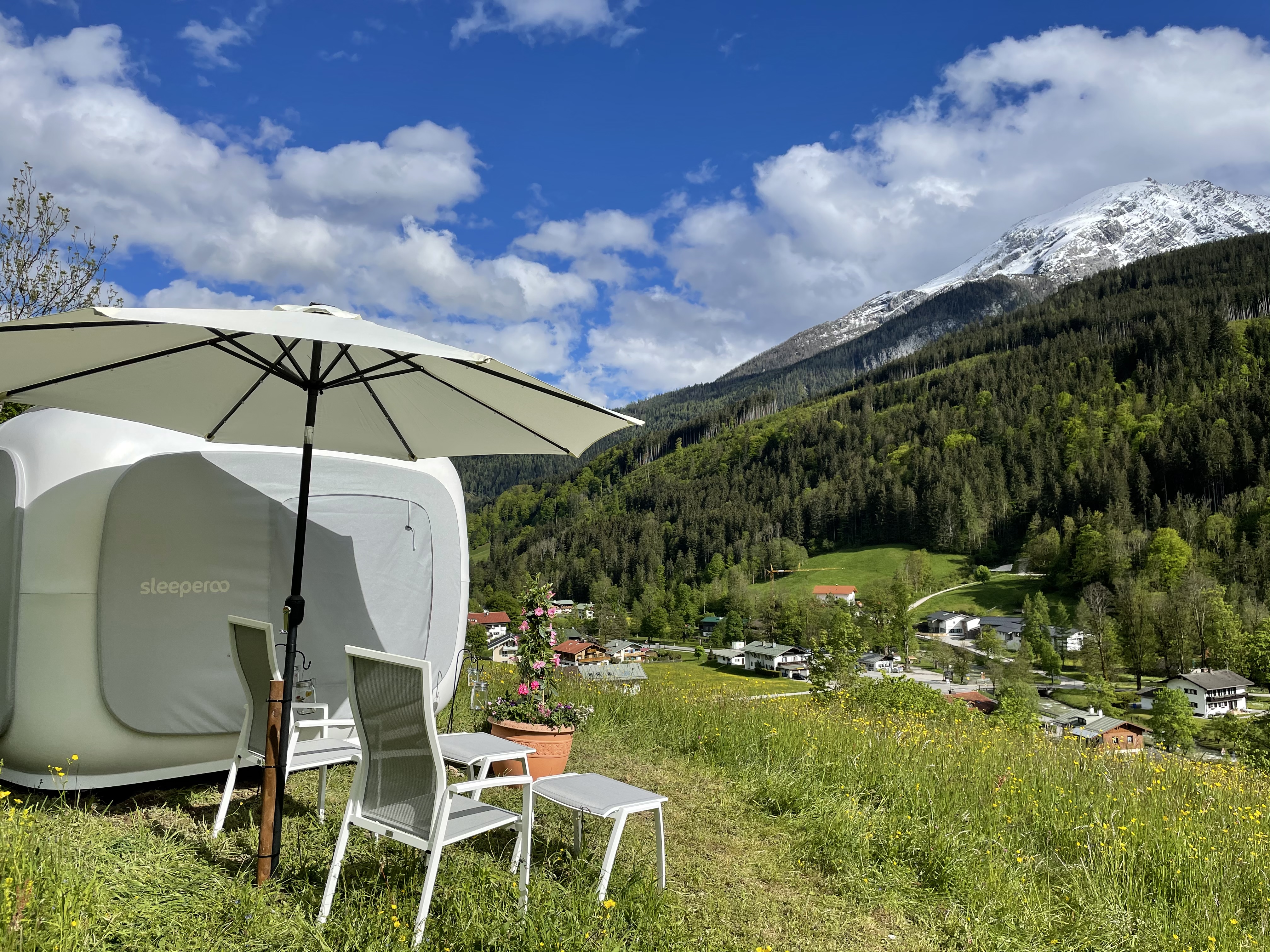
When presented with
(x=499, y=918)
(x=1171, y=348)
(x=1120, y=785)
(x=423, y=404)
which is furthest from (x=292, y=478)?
(x=1171, y=348)

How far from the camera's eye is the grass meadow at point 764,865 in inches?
114

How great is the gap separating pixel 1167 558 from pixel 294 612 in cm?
8638

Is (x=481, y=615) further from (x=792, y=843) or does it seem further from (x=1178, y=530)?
(x=1178, y=530)

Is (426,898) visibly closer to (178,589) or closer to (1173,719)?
(178,589)

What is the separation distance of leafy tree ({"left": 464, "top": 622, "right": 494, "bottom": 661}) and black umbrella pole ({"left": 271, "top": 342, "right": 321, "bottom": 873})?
4.08 m

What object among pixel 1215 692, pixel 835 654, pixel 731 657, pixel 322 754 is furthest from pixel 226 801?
pixel 731 657

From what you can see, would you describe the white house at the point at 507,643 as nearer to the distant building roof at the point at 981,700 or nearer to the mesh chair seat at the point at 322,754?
the mesh chair seat at the point at 322,754

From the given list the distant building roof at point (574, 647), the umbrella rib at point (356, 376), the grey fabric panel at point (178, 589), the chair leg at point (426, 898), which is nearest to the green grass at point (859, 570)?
the distant building roof at point (574, 647)

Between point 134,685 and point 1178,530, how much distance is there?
312 feet

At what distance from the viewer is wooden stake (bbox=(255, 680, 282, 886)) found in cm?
326

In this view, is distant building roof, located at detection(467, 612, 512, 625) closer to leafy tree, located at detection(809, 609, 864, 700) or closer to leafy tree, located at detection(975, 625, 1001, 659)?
leafy tree, located at detection(809, 609, 864, 700)

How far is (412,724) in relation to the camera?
3.01 meters

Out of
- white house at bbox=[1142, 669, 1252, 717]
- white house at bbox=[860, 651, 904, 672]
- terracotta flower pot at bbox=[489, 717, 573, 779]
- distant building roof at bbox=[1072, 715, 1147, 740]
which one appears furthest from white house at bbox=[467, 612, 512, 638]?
white house at bbox=[1142, 669, 1252, 717]

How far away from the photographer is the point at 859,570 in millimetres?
91562
